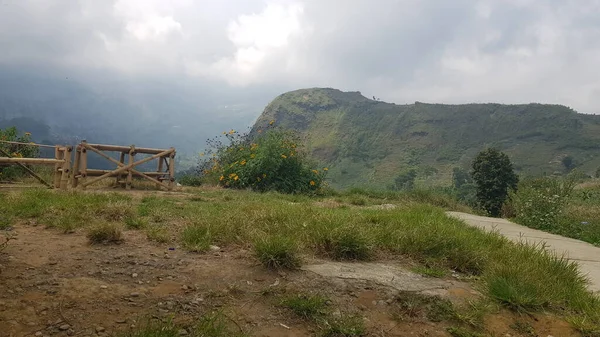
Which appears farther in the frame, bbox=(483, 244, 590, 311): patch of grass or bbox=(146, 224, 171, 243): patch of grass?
bbox=(146, 224, 171, 243): patch of grass

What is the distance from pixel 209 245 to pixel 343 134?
8266cm

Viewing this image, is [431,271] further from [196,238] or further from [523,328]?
[196,238]

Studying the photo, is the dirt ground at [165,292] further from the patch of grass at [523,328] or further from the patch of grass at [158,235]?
the patch of grass at [158,235]

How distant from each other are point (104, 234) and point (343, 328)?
7.80 ft

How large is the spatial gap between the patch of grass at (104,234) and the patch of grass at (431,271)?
2742 millimetres

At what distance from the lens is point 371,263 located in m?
3.61

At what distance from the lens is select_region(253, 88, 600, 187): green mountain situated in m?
62.5

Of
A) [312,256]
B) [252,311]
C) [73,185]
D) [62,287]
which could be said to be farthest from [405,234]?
[73,185]

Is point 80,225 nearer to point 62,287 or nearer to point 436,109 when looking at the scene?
point 62,287

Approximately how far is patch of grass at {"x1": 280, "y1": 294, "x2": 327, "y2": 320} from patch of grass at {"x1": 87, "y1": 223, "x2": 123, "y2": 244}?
187cm

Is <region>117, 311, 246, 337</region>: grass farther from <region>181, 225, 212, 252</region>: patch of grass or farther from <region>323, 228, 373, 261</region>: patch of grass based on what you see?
<region>323, 228, 373, 261</region>: patch of grass

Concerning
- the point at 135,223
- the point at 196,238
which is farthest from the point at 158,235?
the point at 135,223

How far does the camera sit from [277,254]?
3.15m

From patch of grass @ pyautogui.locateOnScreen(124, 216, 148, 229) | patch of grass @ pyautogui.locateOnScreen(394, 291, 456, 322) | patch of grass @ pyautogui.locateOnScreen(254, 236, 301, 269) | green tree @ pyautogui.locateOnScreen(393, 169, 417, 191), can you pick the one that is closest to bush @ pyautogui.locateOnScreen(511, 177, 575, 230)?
patch of grass @ pyautogui.locateOnScreen(394, 291, 456, 322)
